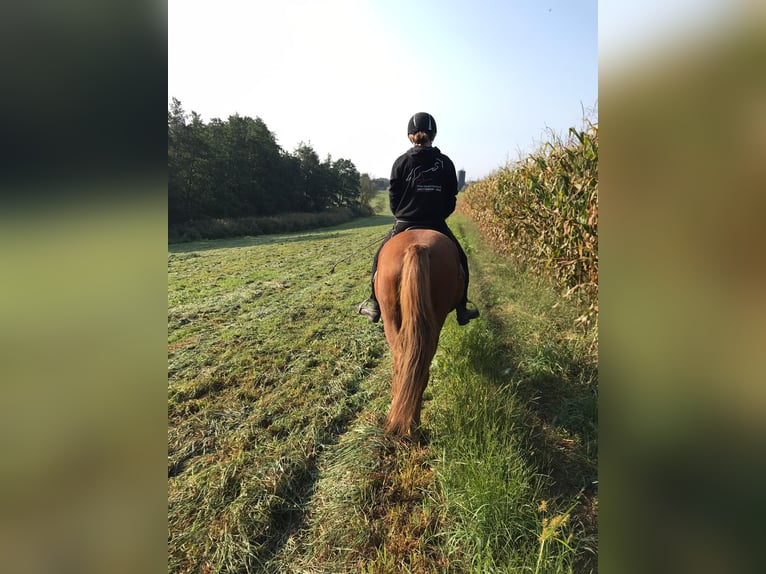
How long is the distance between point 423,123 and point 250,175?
31.4 meters

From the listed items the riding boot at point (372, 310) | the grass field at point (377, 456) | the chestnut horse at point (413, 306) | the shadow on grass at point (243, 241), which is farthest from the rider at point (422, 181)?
the shadow on grass at point (243, 241)

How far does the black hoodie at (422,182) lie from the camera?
144 inches

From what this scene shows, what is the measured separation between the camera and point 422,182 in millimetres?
3643

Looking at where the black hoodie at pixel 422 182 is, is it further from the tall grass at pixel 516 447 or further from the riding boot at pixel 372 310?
the tall grass at pixel 516 447

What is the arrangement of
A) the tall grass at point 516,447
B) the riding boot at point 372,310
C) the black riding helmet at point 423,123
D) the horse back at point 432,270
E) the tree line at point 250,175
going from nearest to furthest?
the tall grass at point 516,447 < the horse back at point 432,270 < the black riding helmet at point 423,123 < the riding boot at point 372,310 < the tree line at point 250,175

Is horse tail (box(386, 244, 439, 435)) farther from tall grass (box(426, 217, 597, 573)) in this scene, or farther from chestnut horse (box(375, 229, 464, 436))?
tall grass (box(426, 217, 597, 573))

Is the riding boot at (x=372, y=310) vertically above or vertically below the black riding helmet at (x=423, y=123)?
below

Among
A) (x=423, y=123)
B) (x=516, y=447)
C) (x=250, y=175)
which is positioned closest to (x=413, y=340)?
(x=516, y=447)

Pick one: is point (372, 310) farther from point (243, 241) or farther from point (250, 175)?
point (250, 175)

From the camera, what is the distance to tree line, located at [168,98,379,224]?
18578 mm

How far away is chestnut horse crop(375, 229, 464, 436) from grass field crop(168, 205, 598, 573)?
1.17 feet
